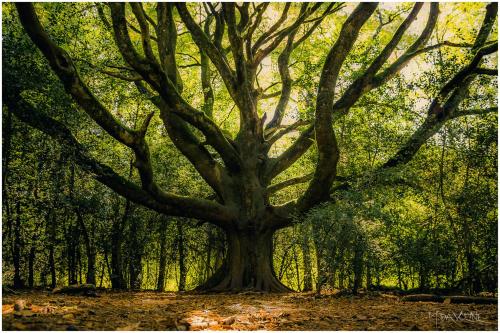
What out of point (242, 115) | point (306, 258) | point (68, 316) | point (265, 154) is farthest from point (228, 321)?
point (306, 258)

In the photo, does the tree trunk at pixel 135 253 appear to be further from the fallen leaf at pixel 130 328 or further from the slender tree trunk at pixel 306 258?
the fallen leaf at pixel 130 328

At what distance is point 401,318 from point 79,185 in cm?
818

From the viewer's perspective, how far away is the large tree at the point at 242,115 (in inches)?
283

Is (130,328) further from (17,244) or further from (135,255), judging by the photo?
(135,255)

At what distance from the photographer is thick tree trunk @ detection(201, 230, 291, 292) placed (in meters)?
9.52

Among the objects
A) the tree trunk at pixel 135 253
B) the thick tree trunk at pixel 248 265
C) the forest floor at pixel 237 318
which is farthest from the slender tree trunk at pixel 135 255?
the forest floor at pixel 237 318

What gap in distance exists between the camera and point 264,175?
10562mm

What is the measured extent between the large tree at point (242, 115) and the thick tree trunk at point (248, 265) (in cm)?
3

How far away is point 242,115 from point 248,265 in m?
4.11

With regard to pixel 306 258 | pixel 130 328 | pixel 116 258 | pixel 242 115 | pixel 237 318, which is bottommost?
pixel 306 258

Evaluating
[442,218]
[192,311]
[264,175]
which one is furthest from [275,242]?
[192,311]

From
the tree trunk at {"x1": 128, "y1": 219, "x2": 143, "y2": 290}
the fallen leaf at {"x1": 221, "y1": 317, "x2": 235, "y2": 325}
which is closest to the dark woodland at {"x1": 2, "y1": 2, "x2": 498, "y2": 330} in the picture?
the tree trunk at {"x1": 128, "y1": 219, "x2": 143, "y2": 290}

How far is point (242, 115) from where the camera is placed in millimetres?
10109

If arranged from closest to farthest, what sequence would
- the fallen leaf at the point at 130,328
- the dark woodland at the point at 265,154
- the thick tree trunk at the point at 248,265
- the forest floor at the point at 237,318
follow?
the fallen leaf at the point at 130,328, the forest floor at the point at 237,318, the dark woodland at the point at 265,154, the thick tree trunk at the point at 248,265
